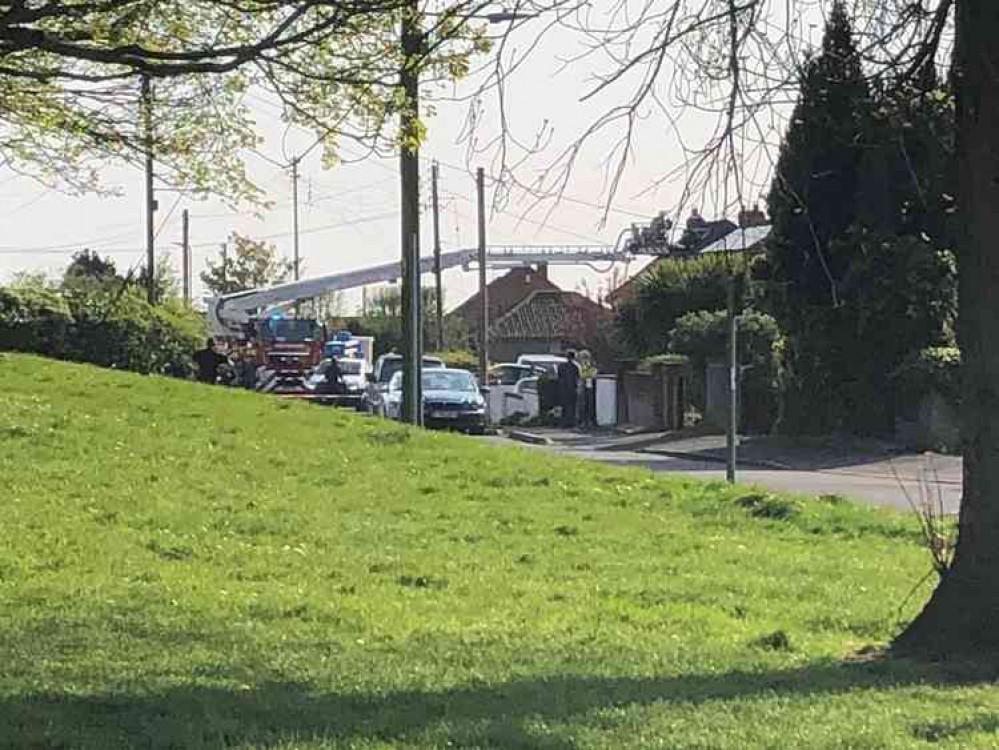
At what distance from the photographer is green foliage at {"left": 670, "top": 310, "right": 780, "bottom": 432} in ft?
125

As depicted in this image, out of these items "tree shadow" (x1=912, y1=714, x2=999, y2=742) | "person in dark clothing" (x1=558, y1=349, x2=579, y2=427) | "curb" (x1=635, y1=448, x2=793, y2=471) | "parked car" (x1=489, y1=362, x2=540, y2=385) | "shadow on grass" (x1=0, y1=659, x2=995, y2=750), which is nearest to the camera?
"shadow on grass" (x1=0, y1=659, x2=995, y2=750)

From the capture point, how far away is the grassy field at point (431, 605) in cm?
607

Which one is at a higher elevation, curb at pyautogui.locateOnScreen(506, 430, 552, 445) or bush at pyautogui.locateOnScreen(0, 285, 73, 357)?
bush at pyautogui.locateOnScreen(0, 285, 73, 357)

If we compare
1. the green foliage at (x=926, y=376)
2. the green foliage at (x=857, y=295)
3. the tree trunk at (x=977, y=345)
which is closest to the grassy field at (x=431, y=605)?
the tree trunk at (x=977, y=345)

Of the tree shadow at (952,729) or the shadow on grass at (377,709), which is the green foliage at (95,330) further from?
the tree shadow at (952,729)

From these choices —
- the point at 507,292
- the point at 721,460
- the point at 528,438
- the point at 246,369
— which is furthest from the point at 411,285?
the point at 507,292

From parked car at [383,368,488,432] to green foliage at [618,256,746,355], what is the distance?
348 inches

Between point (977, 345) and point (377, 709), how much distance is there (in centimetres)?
341

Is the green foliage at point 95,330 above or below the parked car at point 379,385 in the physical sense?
above

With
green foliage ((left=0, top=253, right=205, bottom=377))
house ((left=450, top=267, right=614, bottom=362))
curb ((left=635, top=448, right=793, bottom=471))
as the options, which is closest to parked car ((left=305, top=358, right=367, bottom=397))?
green foliage ((left=0, top=253, right=205, bottom=377))

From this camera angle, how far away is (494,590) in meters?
10.2

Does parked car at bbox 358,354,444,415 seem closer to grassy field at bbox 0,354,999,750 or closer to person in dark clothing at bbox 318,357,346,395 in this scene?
person in dark clothing at bbox 318,357,346,395

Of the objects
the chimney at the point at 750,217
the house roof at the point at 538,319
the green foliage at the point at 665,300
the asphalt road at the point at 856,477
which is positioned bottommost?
the asphalt road at the point at 856,477

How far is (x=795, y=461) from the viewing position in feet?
100
